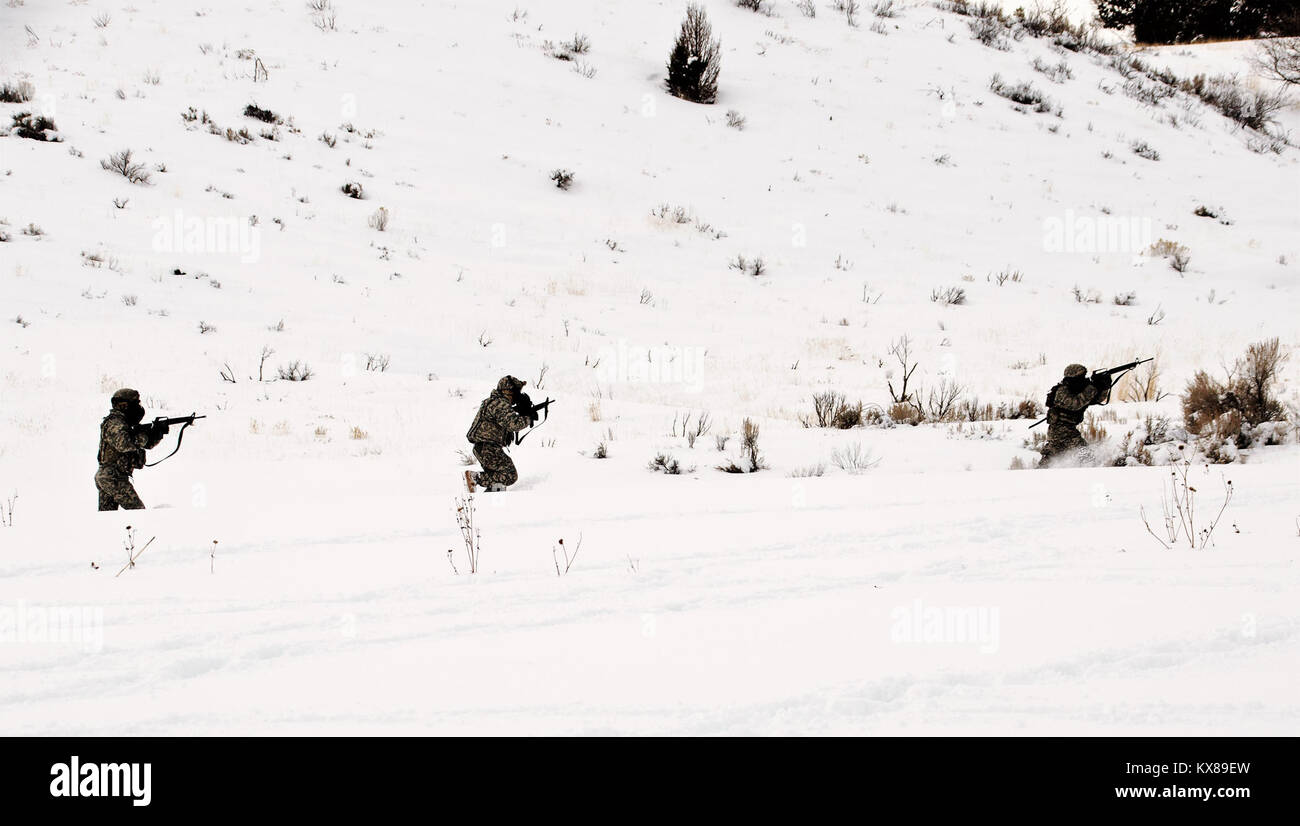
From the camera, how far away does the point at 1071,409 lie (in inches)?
255

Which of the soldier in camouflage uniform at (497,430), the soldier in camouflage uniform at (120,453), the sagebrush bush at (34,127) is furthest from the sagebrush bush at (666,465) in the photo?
the sagebrush bush at (34,127)

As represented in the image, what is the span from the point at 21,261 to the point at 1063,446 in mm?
12569

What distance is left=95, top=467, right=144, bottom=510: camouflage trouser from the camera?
557 cm

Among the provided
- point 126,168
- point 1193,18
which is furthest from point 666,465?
point 1193,18

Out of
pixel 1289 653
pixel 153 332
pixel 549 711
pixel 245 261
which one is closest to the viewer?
pixel 549 711

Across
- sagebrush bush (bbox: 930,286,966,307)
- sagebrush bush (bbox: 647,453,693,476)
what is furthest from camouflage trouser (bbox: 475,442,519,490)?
sagebrush bush (bbox: 930,286,966,307)

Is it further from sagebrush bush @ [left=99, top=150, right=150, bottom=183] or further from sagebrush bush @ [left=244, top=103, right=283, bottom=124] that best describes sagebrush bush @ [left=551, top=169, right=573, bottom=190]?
sagebrush bush @ [left=99, top=150, right=150, bottom=183]

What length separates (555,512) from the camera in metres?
→ 4.89

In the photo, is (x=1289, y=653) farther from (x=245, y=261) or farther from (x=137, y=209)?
(x=137, y=209)

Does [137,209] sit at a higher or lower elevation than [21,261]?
higher

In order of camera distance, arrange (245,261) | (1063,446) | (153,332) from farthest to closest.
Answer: (245,261) → (153,332) → (1063,446)

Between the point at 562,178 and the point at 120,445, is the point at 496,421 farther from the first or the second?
the point at 562,178

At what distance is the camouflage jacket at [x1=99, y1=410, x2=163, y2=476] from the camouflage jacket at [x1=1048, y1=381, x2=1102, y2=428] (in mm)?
6845

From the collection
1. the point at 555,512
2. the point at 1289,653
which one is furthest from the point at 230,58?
the point at 1289,653
